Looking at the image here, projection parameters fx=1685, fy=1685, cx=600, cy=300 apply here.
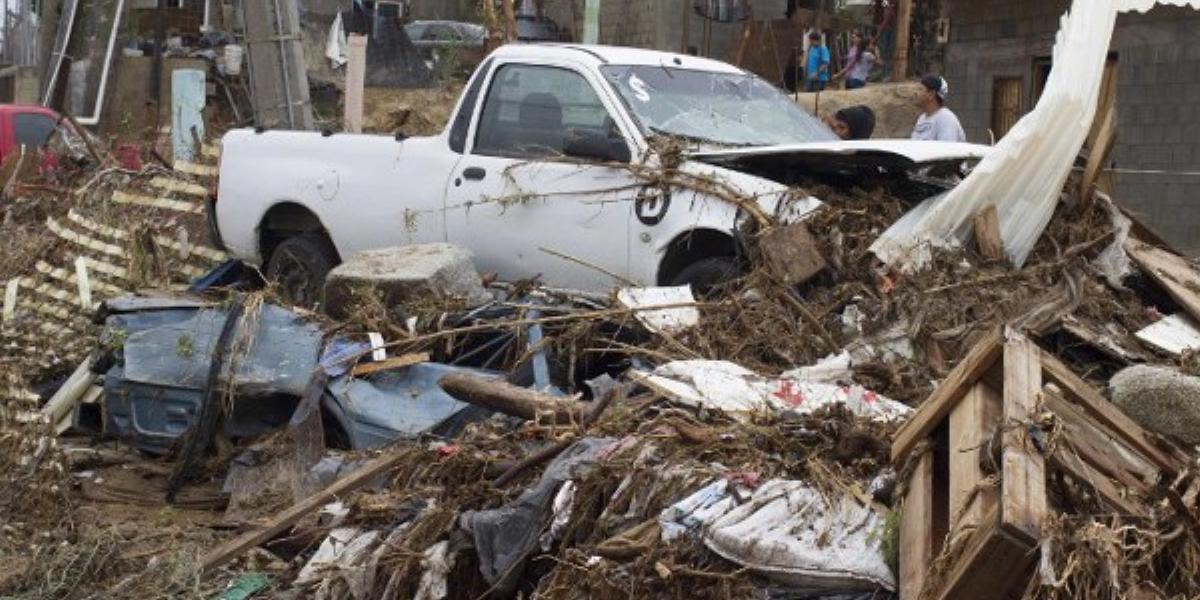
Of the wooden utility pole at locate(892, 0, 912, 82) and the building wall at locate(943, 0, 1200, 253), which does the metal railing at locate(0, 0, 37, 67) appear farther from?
the building wall at locate(943, 0, 1200, 253)

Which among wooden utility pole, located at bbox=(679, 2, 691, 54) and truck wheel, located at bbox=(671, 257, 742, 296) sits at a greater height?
wooden utility pole, located at bbox=(679, 2, 691, 54)

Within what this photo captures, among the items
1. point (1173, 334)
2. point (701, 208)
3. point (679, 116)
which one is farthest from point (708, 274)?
point (1173, 334)

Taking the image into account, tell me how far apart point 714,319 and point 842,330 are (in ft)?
1.93

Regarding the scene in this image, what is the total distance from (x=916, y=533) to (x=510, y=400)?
7.85 feet

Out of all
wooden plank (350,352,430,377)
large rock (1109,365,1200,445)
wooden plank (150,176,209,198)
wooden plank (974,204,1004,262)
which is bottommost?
wooden plank (350,352,430,377)

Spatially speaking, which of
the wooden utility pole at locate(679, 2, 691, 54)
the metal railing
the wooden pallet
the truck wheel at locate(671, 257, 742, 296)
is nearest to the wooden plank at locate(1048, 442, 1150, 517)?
the wooden pallet

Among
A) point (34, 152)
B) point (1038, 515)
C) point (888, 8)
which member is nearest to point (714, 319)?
point (1038, 515)

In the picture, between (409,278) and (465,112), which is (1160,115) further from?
(409,278)

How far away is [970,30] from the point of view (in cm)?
2003

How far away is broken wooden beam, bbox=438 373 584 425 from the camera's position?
6480 millimetres

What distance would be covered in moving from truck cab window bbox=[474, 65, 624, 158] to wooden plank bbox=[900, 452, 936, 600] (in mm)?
4396

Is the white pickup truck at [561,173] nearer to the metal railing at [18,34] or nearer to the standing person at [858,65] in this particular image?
the standing person at [858,65]

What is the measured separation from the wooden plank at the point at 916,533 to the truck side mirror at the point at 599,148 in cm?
398

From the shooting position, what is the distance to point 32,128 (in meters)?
19.7
